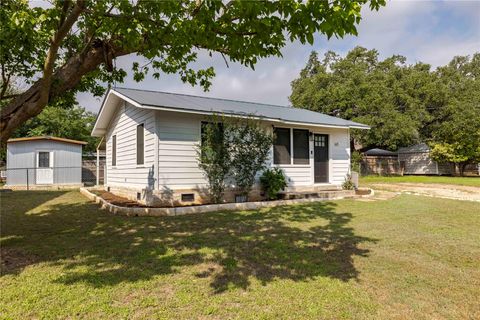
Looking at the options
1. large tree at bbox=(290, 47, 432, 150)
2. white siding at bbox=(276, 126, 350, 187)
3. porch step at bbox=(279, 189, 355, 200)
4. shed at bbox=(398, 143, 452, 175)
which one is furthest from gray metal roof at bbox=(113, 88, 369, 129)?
shed at bbox=(398, 143, 452, 175)

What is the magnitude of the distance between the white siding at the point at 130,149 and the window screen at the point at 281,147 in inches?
178

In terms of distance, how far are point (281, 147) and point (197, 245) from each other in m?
7.02

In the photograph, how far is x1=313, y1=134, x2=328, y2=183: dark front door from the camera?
12297mm

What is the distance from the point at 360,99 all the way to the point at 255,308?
86.2 feet

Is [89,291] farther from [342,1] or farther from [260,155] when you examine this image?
[260,155]

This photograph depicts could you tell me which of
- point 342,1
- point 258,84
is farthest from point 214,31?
point 258,84

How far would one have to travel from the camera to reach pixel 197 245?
4.90 m

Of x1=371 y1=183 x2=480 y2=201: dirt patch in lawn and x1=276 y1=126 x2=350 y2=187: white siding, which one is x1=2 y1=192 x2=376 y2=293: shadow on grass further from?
x1=371 y1=183 x2=480 y2=201: dirt patch in lawn

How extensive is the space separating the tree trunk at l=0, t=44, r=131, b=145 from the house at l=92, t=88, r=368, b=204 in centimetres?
366

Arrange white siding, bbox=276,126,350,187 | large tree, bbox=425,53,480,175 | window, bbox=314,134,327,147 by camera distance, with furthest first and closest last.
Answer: large tree, bbox=425,53,480,175 → window, bbox=314,134,327,147 → white siding, bbox=276,126,350,187

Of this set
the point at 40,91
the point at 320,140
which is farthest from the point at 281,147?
the point at 40,91

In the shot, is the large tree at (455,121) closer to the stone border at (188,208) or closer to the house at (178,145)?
the house at (178,145)

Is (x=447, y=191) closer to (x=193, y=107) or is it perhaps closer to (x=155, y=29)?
(x=193, y=107)

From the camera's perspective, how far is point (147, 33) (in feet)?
13.3
